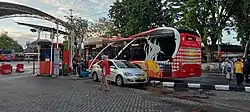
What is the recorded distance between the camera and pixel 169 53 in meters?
17.8

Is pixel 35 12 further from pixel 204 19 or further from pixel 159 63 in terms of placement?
pixel 204 19

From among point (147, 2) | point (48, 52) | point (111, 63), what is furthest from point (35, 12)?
point (147, 2)

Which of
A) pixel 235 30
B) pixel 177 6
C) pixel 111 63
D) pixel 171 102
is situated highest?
pixel 177 6

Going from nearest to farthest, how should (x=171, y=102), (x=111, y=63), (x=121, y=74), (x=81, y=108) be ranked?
1. (x=81, y=108)
2. (x=171, y=102)
3. (x=121, y=74)
4. (x=111, y=63)

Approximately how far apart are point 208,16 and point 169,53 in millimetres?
19711

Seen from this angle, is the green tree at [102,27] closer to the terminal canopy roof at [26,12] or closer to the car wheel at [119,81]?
the terminal canopy roof at [26,12]

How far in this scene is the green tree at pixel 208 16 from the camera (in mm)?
34031

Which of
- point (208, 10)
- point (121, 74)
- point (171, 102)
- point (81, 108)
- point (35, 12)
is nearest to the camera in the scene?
point (81, 108)

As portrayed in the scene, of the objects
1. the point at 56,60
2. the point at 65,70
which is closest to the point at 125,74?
the point at 56,60

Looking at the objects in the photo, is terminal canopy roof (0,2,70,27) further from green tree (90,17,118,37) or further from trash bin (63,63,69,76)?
green tree (90,17,118,37)

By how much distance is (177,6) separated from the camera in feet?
134

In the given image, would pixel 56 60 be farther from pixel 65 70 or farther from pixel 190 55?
pixel 190 55

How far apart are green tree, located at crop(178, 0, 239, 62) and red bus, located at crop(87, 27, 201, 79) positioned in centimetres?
1565

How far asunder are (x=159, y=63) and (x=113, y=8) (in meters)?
32.7
